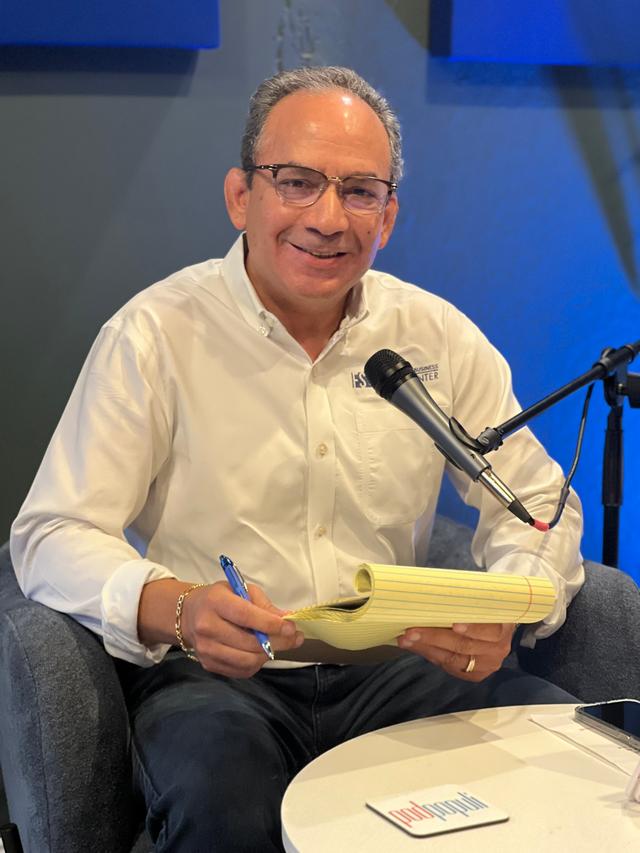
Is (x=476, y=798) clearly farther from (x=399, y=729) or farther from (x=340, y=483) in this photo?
(x=340, y=483)

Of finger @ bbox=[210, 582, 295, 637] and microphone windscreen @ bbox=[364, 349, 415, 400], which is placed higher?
microphone windscreen @ bbox=[364, 349, 415, 400]

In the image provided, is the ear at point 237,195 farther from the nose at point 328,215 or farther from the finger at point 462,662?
the finger at point 462,662

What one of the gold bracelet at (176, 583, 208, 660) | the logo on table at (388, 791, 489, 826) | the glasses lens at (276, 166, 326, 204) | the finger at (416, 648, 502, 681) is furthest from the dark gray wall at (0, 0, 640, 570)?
the logo on table at (388, 791, 489, 826)

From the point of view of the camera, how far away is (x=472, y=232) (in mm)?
3346

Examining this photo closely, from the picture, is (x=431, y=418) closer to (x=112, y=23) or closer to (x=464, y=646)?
(x=464, y=646)

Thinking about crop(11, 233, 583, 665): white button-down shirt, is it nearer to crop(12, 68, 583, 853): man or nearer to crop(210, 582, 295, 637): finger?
crop(12, 68, 583, 853): man

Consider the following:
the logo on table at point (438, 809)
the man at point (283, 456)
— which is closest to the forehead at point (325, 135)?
the man at point (283, 456)

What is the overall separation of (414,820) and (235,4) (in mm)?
2271

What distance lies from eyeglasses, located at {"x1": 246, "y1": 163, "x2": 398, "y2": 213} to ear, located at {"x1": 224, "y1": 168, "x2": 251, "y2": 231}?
73 millimetres

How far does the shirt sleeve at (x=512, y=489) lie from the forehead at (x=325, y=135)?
1.49ft

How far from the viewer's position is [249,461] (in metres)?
2.17

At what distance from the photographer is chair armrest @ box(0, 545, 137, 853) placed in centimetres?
177

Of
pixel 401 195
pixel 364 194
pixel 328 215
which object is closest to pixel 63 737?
pixel 328 215

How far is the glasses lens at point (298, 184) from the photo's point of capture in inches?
82.0
